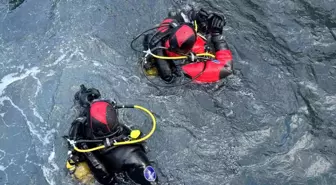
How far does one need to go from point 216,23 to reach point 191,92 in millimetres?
1196

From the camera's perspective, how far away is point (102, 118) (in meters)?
5.22

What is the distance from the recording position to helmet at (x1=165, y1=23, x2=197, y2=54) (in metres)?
6.14

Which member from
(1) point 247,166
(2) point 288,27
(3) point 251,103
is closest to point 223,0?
(2) point 288,27

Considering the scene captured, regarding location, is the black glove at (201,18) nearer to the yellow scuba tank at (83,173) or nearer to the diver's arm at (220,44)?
the diver's arm at (220,44)

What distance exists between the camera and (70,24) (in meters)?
8.30

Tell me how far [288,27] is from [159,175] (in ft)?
12.6

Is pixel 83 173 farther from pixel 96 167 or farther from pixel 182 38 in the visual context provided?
pixel 182 38

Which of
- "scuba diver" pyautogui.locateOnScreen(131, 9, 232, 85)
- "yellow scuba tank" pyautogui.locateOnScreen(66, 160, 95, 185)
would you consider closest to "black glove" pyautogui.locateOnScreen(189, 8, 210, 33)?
"scuba diver" pyautogui.locateOnScreen(131, 9, 232, 85)

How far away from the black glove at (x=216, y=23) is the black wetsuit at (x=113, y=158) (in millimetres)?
2324

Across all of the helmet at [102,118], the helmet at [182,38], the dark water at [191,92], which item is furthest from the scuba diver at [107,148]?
the helmet at [182,38]

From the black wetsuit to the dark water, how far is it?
901 millimetres

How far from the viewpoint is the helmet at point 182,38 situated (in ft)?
20.1

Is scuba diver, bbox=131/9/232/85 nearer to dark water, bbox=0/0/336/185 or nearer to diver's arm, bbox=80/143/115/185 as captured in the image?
dark water, bbox=0/0/336/185

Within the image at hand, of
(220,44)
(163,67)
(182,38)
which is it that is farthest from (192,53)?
(220,44)
